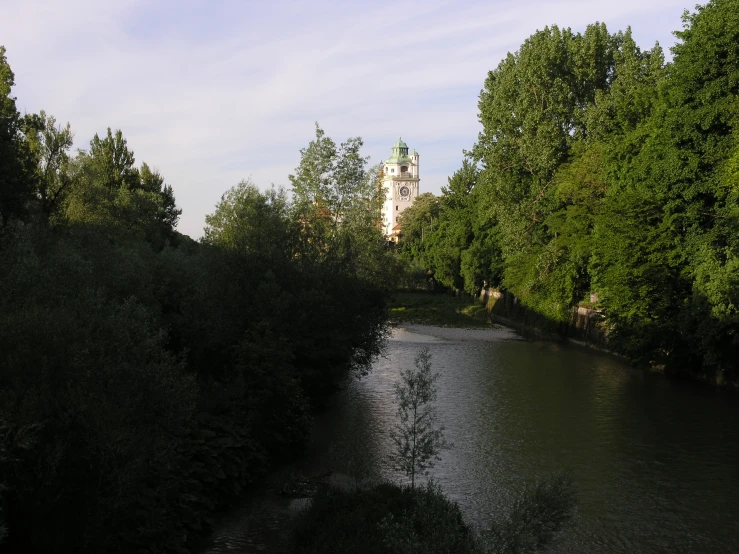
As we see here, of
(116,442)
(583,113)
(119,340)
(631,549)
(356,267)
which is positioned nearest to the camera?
(116,442)

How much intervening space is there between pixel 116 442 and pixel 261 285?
13467 millimetres

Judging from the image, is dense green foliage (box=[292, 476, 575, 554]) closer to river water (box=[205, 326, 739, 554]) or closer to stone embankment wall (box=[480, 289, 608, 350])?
river water (box=[205, 326, 739, 554])

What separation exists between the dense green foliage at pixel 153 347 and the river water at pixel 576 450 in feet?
5.02

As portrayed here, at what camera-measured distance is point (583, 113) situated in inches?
2004

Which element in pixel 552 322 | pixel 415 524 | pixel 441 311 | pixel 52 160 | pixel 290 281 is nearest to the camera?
pixel 415 524

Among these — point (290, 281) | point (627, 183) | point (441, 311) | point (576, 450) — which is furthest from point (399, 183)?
point (576, 450)

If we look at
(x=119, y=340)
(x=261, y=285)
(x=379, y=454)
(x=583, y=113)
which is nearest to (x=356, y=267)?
(x=261, y=285)

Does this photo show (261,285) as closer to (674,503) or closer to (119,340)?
(119,340)

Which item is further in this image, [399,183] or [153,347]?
[399,183]

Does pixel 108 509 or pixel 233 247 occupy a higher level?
pixel 233 247

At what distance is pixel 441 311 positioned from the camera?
7069 centimetres

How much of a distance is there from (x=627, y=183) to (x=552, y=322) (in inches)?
562

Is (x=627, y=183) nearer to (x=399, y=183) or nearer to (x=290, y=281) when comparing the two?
(x=290, y=281)

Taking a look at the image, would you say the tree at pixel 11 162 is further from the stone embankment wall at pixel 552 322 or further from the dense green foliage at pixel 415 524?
the stone embankment wall at pixel 552 322
